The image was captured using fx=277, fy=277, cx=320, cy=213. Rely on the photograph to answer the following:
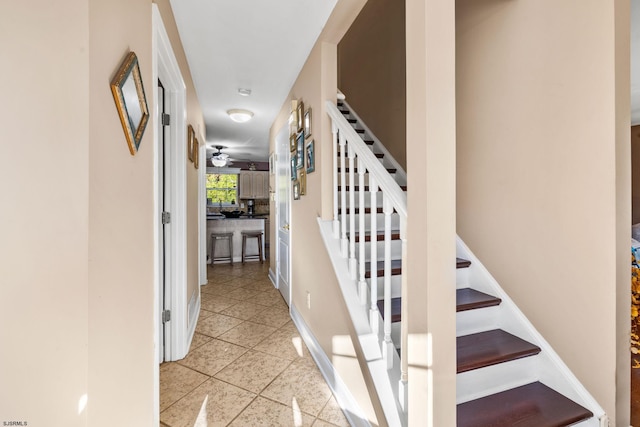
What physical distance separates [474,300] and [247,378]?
5.20ft

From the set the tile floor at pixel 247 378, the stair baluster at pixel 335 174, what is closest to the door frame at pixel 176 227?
the tile floor at pixel 247 378

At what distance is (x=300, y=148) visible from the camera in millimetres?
2559

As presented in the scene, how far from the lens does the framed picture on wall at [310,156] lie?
2.18 metres

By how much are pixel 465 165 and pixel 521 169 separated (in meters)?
0.39

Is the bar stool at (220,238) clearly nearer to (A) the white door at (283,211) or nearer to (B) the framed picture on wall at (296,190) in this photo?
(A) the white door at (283,211)

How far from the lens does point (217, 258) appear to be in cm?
582

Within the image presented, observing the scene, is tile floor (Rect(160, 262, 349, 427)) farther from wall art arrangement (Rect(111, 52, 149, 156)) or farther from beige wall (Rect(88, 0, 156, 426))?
wall art arrangement (Rect(111, 52, 149, 156))

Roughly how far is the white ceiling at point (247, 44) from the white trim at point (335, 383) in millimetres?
2356

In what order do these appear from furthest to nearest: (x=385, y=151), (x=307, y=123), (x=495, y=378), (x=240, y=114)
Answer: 1. (x=240, y=114)
2. (x=385, y=151)
3. (x=307, y=123)
4. (x=495, y=378)

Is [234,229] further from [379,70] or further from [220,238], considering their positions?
[379,70]

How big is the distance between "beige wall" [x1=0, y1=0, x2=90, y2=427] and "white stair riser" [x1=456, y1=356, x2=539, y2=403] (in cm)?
148

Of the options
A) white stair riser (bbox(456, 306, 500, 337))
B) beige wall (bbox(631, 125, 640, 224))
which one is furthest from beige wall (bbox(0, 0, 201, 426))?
beige wall (bbox(631, 125, 640, 224))

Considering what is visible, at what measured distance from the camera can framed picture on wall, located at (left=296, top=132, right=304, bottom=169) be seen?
2.50m

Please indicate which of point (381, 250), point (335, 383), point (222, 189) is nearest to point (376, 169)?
point (381, 250)
